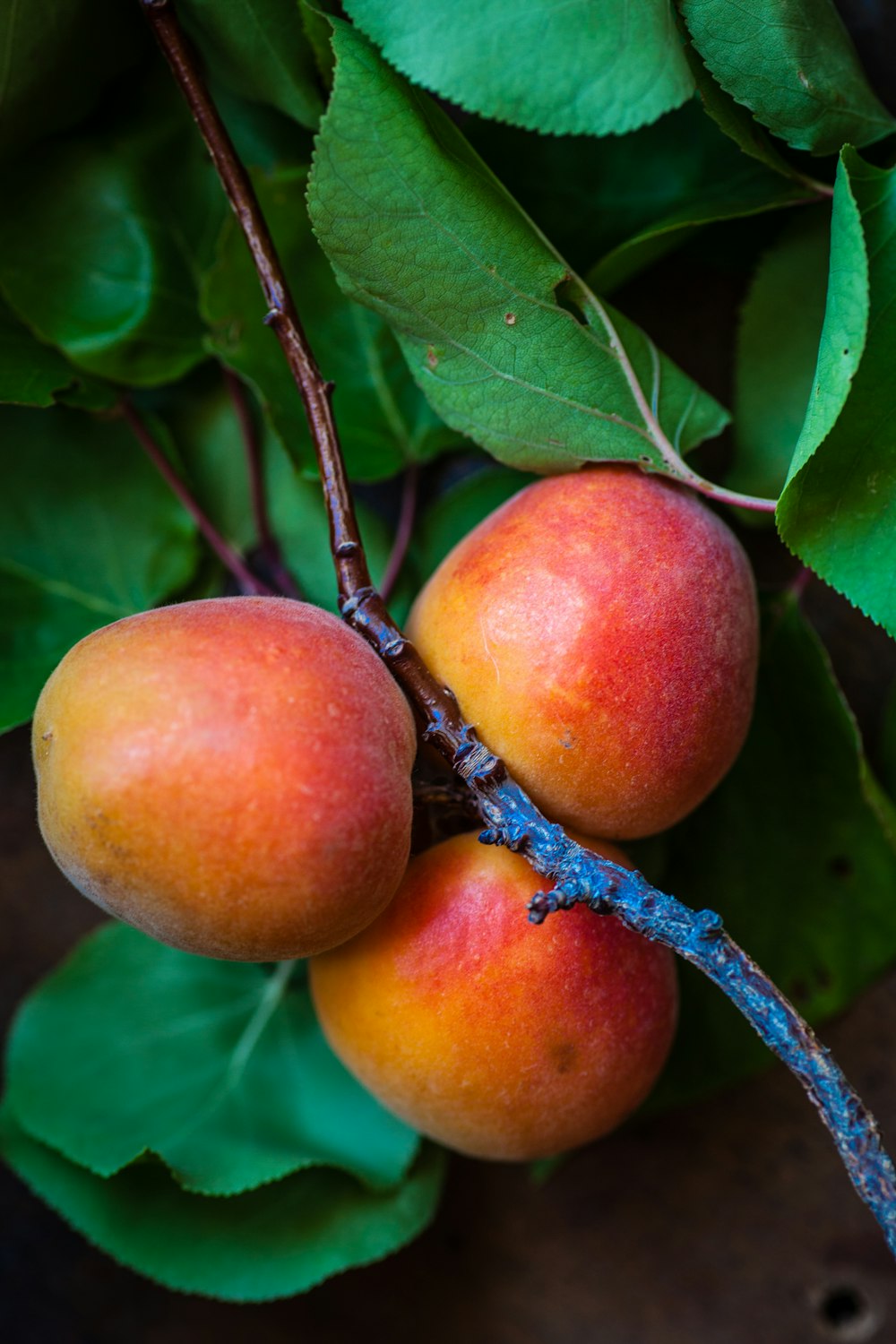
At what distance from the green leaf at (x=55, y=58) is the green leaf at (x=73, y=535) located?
17cm

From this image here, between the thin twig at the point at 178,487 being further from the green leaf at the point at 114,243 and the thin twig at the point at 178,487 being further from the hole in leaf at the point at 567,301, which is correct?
the hole in leaf at the point at 567,301

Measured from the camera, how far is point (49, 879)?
83 cm

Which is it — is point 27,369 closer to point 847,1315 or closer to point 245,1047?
point 245,1047

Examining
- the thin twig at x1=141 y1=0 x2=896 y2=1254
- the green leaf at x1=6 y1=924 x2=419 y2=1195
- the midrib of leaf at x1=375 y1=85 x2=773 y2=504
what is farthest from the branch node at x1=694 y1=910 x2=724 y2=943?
the green leaf at x1=6 y1=924 x2=419 y2=1195

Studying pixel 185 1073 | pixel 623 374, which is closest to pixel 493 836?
pixel 623 374

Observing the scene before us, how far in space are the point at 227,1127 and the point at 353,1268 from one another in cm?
23

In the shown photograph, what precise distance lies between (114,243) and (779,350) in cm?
44

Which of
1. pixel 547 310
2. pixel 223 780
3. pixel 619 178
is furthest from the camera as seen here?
pixel 619 178

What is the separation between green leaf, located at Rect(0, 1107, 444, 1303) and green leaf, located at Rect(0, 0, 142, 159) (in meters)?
0.66

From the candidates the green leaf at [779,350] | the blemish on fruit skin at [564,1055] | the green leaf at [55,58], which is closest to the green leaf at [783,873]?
the green leaf at [779,350]

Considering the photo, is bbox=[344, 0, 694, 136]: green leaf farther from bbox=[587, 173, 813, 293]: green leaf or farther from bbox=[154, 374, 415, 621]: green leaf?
bbox=[154, 374, 415, 621]: green leaf

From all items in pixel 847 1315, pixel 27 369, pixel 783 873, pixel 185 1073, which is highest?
pixel 27 369

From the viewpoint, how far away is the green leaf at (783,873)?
716 millimetres

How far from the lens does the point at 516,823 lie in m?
0.51
